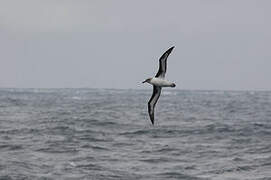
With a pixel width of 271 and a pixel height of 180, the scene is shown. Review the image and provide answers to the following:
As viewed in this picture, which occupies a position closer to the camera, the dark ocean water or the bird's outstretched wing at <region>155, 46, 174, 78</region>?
the bird's outstretched wing at <region>155, 46, 174, 78</region>

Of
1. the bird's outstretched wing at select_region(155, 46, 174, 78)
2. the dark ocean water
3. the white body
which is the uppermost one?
the bird's outstretched wing at select_region(155, 46, 174, 78)

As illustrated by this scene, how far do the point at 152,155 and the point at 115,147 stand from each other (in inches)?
173

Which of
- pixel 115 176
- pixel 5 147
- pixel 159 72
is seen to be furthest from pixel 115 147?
pixel 159 72

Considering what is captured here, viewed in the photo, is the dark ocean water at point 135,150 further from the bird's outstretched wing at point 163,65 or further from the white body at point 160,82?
the bird's outstretched wing at point 163,65

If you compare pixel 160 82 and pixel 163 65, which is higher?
pixel 163 65

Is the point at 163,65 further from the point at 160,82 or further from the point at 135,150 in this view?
the point at 135,150

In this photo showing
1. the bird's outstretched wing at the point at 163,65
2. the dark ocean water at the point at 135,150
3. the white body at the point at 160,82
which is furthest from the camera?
the dark ocean water at the point at 135,150

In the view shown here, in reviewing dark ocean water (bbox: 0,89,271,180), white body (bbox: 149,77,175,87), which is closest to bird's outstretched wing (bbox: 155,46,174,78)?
white body (bbox: 149,77,175,87)

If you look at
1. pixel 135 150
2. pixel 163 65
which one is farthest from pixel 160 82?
pixel 135 150

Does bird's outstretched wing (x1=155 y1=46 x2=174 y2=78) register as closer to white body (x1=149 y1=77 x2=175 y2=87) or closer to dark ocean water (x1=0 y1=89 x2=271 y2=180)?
white body (x1=149 y1=77 x2=175 y2=87)

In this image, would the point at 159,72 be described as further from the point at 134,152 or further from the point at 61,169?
the point at 134,152

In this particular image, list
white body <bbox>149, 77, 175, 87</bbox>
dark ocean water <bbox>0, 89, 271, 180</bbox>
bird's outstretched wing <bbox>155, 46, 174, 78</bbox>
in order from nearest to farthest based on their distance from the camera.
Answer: bird's outstretched wing <bbox>155, 46, 174, 78</bbox> → white body <bbox>149, 77, 175, 87</bbox> → dark ocean water <bbox>0, 89, 271, 180</bbox>

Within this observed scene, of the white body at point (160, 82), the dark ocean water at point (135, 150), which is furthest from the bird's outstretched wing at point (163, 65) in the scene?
the dark ocean water at point (135, 150)

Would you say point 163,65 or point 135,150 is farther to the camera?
point 135,150
